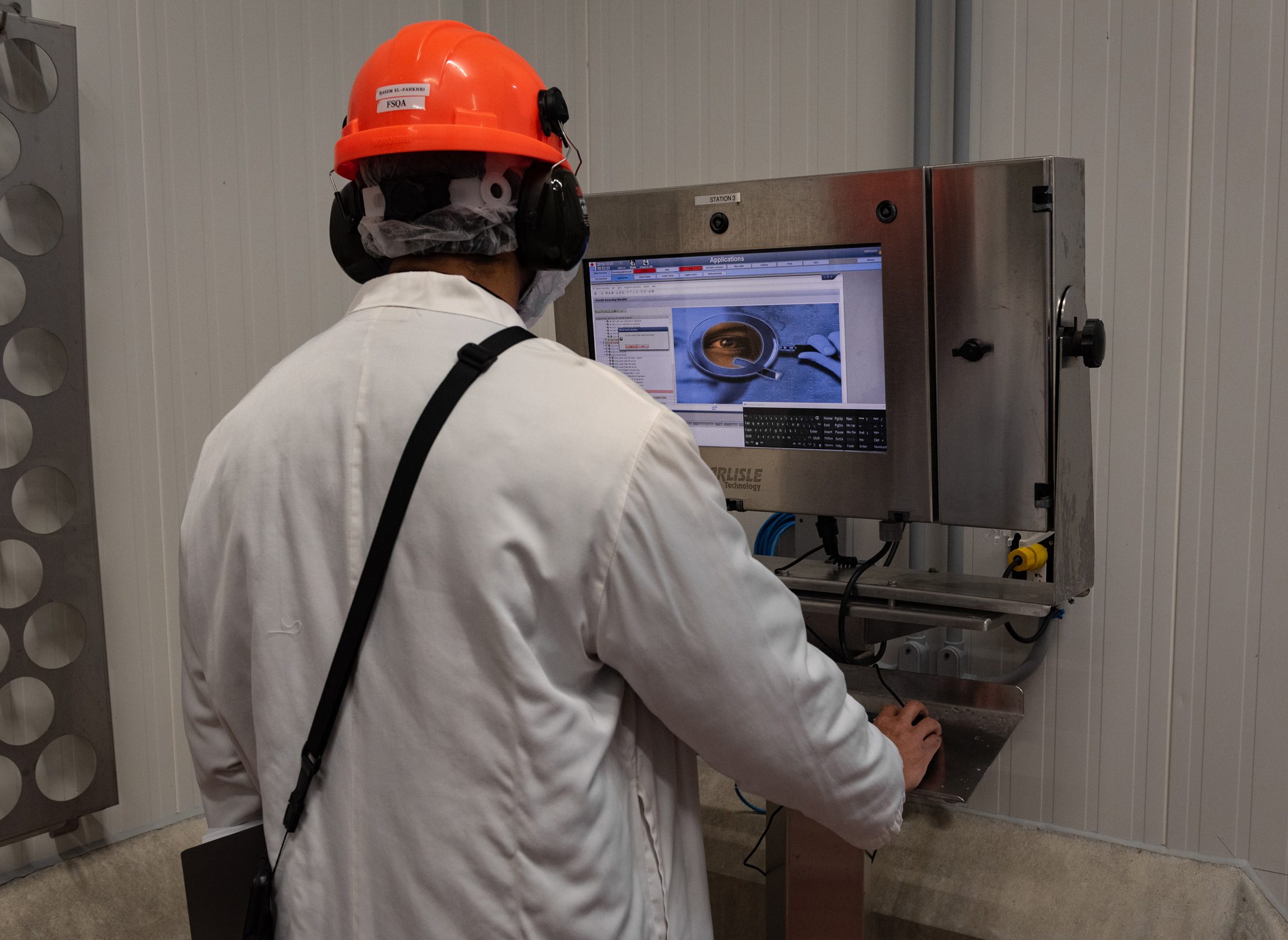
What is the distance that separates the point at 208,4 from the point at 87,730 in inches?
56.2

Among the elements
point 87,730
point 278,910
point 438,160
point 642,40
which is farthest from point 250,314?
point 278,910

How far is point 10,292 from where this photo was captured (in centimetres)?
180

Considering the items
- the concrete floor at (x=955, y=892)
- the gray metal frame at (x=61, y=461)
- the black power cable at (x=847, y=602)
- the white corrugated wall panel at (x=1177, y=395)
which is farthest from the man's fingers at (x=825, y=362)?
the gray metal frame at (x=61, y=461)

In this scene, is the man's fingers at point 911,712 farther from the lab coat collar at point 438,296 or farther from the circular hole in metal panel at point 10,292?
the circular hole in metal panel at point 10,292

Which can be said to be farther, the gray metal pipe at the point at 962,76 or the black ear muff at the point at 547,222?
the gray metal pipe at the point at 962,76

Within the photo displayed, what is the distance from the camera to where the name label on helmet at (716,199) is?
1.71 meters

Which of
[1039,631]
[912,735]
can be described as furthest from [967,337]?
[1039,631]

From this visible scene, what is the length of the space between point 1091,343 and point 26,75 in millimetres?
1782

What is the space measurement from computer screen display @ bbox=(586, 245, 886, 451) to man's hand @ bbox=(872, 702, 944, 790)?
415 mm

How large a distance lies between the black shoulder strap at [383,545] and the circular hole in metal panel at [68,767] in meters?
1.23

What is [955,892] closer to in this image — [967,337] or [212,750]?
[967,337]

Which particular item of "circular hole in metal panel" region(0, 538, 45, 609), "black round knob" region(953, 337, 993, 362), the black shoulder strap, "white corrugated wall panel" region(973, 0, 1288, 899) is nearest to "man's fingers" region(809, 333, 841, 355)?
"black round knob" region(953, 337, 993, 362)

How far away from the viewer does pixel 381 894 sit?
3.00ft

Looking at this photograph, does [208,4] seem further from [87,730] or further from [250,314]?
[87,730]
